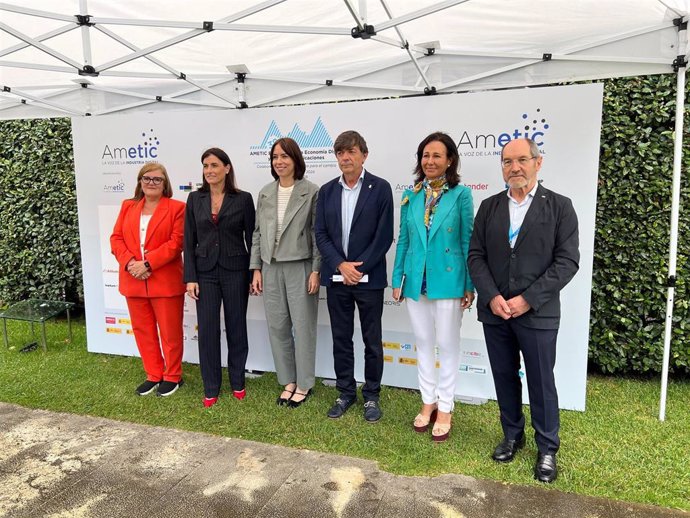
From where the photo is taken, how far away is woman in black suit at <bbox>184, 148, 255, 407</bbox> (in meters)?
3.40

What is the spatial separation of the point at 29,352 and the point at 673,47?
18.5 ft

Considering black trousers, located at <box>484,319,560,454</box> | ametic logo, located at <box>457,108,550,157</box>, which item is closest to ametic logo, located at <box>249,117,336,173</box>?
ametic logo, located at <box>457,108,550,157</box>

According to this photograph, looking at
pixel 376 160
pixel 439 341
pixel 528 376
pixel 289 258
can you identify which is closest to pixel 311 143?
pixel 376 160

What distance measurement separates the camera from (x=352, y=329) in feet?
10.8

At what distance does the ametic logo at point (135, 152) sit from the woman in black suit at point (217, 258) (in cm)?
109

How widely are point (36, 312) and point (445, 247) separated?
412 centimetres

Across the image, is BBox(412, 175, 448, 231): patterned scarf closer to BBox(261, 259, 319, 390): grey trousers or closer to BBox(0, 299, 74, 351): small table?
BBox(261, 259, 319, 390): grey trousers

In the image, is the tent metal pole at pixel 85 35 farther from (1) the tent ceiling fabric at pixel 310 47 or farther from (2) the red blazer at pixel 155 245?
(2) the red blazer at pixel 155 245

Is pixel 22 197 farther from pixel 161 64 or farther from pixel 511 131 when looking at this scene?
pixel 511 131

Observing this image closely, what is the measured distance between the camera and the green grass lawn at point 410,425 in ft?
8.71

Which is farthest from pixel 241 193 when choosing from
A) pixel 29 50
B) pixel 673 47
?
pixel 673 47

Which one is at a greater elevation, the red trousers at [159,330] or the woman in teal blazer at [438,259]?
the woman in teal blazer at [438,259]

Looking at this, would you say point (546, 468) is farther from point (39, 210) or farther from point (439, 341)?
point (39, 210)

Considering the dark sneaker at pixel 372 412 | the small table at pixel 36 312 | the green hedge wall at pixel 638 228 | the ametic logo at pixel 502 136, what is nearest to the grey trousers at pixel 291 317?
the dark sneaker at pixel 372 412
